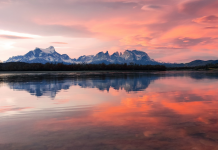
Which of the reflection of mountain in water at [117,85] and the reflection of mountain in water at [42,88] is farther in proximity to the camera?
the reflection of mountain in water at [117,85]

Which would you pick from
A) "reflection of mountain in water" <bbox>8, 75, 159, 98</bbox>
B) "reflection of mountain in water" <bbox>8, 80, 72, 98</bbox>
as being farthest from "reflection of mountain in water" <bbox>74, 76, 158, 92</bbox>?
"reflection of mountain in water" <bbox>8, 80, 72, 98</bbox>

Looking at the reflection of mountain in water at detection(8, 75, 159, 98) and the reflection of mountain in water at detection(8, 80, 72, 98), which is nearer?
the reflection of mountain in water at detection(8, 80, 72, 98)

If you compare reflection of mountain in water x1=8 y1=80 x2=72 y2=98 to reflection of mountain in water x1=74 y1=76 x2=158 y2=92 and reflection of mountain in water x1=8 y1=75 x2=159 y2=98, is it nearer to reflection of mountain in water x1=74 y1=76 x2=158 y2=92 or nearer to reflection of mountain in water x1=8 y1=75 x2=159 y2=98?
reflection of mountain in water x1=8 y1=75 x2=159 y2=98

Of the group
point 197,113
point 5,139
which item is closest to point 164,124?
point 197,113

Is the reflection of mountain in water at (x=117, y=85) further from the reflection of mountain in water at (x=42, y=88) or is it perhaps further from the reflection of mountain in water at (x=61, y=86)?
the reflection of mountain in water at (x=42, y=88)

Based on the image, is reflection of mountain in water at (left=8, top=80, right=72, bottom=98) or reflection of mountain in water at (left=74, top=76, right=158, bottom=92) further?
reflection of mountain in water at (left=74, top=76, right=158, bottom=92)

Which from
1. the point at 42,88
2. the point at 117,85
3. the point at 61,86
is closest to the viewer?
the point at 42,88

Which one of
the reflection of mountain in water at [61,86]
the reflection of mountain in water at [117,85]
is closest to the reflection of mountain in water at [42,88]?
the reflection of mountain in water at [61,86]

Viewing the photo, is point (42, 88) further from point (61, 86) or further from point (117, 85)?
point (117, 85)

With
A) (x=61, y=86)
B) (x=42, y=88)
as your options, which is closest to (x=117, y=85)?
(x=61, y=86)

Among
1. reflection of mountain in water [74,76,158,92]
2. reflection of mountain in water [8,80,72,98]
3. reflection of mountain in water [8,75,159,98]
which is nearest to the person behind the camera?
reflection of mountain in water [8,80,72,98]

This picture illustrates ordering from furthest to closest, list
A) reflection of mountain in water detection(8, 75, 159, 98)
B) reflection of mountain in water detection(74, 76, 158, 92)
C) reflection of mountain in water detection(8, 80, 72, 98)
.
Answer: reflection of mountain in water detection(74, 76, 158, 92), reflection of mountain in water detection(8, 75, 159, 98), reflection of mountain in water detection(8, 80, 72, 98)

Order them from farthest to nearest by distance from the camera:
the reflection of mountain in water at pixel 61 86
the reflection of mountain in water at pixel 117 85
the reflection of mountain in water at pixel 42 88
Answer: the reflection of mountain in water at pixel 117 85 → the reflection of mountain in water at pixel 61 86 → the reflection of mountain in water at pixel 42 88

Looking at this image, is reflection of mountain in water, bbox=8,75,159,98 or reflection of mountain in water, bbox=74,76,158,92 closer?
reflection of mountain in water, bbox=8,75,159,98
